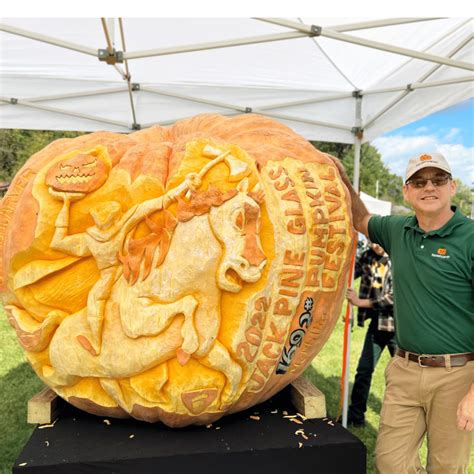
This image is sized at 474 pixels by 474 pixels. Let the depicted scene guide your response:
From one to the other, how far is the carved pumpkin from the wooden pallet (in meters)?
0.17

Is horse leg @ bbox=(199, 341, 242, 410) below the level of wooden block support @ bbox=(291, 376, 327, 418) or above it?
above

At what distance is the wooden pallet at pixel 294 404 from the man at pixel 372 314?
138 cm

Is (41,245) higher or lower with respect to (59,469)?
higher

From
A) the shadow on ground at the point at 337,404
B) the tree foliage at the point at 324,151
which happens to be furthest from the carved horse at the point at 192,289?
the tree foliage at the point at 324,151

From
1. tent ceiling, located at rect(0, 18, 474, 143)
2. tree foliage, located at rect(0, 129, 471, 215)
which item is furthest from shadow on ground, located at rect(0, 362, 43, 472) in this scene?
tree foliage, located at rect(0, 129, 471, 215)

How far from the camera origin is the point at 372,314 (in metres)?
4.28

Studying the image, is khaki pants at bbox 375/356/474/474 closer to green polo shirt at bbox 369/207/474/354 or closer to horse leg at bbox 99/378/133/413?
green polo shirt at bbox 369/207/474/354

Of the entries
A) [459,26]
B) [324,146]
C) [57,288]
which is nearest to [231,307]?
[57,288]

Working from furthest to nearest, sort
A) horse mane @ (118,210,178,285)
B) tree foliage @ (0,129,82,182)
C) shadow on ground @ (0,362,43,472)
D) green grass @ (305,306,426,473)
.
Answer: tree foliage @ (0,129,82,182) < green grass @ (305,306,426,473) < shadow on ground @ (0,362,43,472) < horse mane @ (118,210,178,285)

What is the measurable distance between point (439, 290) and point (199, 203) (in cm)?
134

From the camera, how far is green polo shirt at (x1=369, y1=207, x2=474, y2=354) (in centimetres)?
240

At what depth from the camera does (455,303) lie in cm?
241

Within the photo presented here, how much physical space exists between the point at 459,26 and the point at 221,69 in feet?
7.38

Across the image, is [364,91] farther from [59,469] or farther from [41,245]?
[59,469]
